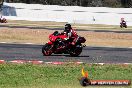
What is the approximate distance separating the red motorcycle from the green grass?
4.82 meters

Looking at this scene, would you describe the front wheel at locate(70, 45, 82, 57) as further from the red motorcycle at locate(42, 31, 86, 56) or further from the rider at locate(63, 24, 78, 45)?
the rider at locate(63, 24, 78, 45)

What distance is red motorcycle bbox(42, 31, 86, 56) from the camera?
2284 cm

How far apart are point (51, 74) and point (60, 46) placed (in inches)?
311

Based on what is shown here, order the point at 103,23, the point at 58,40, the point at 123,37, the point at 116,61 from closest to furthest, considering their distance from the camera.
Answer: the point at 116,61, the point at 58,40, the point at 123,37, the point at 103,23

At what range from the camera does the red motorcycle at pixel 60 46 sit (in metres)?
22.8

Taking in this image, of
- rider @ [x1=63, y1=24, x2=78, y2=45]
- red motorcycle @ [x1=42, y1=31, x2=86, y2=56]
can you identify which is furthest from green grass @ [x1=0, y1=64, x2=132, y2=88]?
rider @ [x1=63, y1=24, x2=78, y2=45]

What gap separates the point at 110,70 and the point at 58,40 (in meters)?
6.59

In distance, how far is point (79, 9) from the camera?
70562 mm

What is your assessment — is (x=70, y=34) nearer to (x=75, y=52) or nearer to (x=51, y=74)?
(x=75, y=52)

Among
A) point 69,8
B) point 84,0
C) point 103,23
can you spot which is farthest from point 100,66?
point 84,0

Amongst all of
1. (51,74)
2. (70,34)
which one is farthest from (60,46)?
(51,74)

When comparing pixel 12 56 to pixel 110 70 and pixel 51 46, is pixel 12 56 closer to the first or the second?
pixel 51 46

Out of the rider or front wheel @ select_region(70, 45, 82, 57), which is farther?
front wheel @ select_region(70, 45, 82, 57)

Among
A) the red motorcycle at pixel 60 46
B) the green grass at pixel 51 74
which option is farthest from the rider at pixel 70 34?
the green grass at pixel 51 74
